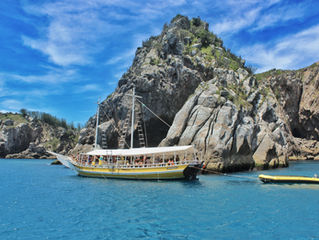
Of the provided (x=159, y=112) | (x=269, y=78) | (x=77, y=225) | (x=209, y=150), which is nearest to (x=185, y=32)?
(x=159, y=112)

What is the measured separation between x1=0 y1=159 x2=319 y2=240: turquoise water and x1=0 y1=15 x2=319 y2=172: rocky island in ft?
70.4

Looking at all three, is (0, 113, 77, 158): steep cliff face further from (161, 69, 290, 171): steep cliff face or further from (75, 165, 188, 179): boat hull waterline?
(75, 165, 188, 179): boat hull waterline

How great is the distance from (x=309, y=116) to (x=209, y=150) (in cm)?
9867

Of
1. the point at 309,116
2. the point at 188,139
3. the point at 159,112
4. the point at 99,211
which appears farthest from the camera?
the point at 309,116

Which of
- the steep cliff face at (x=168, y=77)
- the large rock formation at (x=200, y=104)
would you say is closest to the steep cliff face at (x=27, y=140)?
the large rock formation at (x=200, y=104)

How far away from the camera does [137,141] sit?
71.0m

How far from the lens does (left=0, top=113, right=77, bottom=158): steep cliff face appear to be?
149625 mm

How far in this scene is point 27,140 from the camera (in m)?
163

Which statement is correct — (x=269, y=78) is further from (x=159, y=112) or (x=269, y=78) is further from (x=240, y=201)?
(x=240, y=201)

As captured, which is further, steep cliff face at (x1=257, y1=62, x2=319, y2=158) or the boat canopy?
steep cliff face at (x1=257, y1=62, x2=319, y2=158)

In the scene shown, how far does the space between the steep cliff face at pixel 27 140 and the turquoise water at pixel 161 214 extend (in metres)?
130

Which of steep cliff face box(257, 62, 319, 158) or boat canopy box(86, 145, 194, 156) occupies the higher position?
steep cliff face box(257, 62, 319, 158)

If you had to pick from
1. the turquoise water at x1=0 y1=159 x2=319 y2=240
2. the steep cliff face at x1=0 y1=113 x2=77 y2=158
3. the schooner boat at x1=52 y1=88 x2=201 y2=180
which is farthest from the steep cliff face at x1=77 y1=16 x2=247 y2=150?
the steep cliff face at x1=0 y1=113 x2=77 y2=158

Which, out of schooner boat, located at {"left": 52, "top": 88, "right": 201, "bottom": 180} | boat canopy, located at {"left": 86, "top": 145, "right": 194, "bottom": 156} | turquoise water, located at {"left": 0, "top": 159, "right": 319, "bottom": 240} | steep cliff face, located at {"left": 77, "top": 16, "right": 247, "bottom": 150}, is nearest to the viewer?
turquoise water, located at {"left": 0, "top": 159, "right": 319, "bottom": 240}
